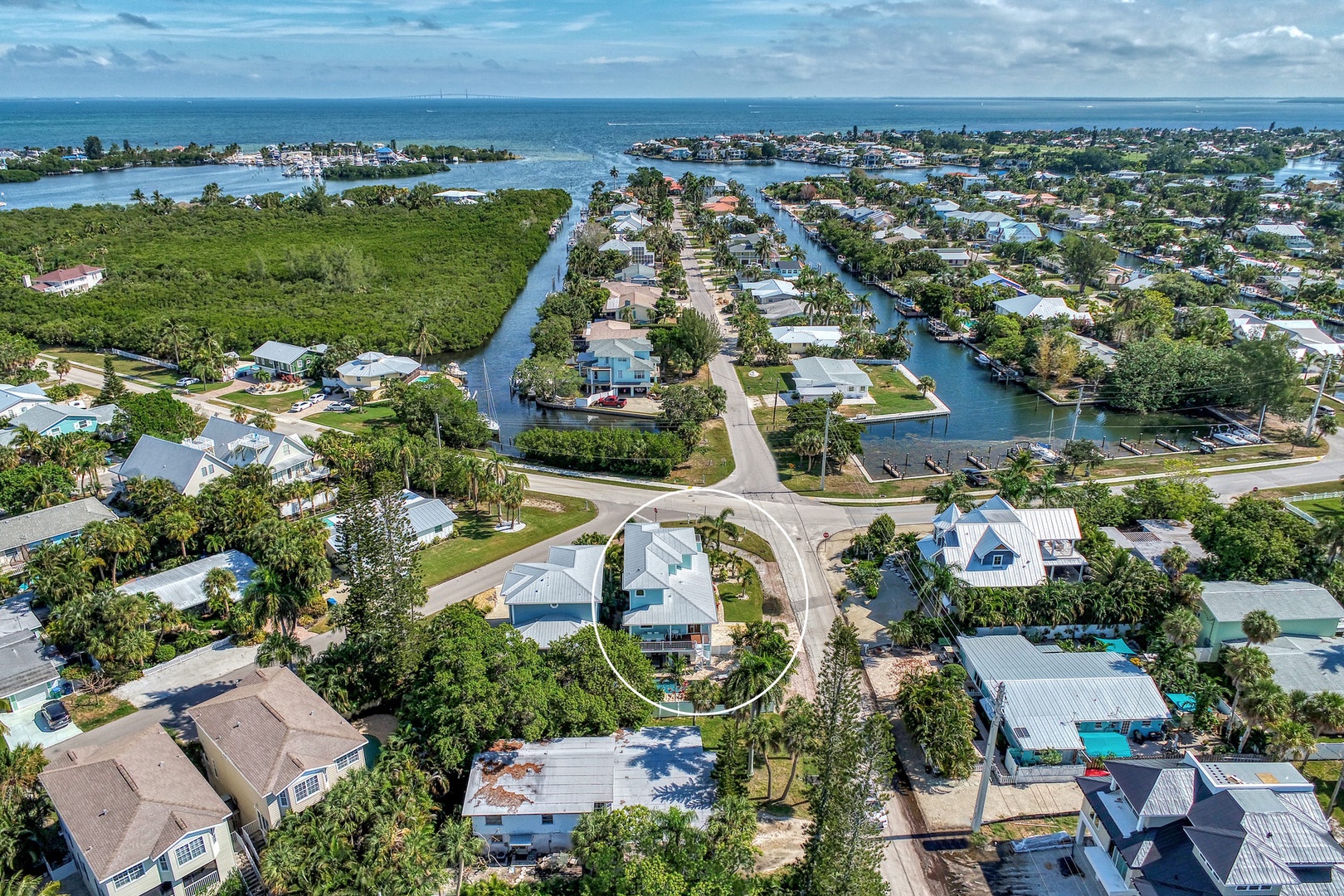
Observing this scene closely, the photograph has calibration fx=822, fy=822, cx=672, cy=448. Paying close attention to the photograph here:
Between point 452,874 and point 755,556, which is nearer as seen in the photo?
point 452,874

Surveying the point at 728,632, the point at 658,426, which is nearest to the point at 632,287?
the point at 658,426

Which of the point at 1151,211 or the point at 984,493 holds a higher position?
the point at 1151,211

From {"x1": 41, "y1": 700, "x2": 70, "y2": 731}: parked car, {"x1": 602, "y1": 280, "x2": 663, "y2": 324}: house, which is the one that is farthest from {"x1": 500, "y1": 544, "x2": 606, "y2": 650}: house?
{"x1": 602, "y1": 280, "x2": 663, "y2": 324}: house

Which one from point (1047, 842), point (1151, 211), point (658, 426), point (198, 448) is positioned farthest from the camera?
point (1151, 211)

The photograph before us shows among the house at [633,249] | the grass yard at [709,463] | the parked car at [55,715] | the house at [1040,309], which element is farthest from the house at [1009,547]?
the house at [633,249]

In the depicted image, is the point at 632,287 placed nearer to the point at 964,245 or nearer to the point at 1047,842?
the point at 964,245

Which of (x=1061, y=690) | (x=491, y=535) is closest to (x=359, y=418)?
(x=491, y=535)

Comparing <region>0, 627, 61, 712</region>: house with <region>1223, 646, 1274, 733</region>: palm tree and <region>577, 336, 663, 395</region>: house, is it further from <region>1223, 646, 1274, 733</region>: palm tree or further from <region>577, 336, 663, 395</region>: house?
<region>1223, 646, 1274, 733</region>: palm tree
